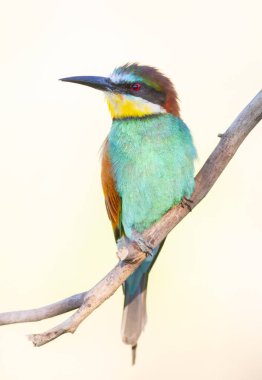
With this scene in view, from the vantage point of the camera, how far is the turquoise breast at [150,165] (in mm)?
3133

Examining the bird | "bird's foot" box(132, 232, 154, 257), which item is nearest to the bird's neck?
the bird

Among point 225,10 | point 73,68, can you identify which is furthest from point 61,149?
point 225,10

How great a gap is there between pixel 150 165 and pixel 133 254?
0.50 metres

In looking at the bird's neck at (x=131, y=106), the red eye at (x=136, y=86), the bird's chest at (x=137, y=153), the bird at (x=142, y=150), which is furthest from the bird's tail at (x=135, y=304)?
the red eye at (x=136, y=86)

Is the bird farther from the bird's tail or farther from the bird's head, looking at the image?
the bird's tail

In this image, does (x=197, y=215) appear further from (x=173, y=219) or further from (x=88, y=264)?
(x=173, y=219)

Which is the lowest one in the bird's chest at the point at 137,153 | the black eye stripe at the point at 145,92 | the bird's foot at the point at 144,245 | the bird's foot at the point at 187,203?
the bird's foot at the point at 144,245

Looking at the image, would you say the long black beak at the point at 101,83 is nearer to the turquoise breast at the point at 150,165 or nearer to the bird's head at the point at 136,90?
the bird's head at the point at 136,90

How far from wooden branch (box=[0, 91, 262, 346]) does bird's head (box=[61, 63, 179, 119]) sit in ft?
1.29

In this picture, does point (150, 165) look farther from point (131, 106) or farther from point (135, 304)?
point (135, 304)

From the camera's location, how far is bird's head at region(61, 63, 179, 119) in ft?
10.6

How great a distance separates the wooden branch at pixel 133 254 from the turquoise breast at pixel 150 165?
3.4 inches

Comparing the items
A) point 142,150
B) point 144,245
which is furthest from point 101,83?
point 144,245

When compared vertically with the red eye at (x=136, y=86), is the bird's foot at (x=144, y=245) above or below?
below
